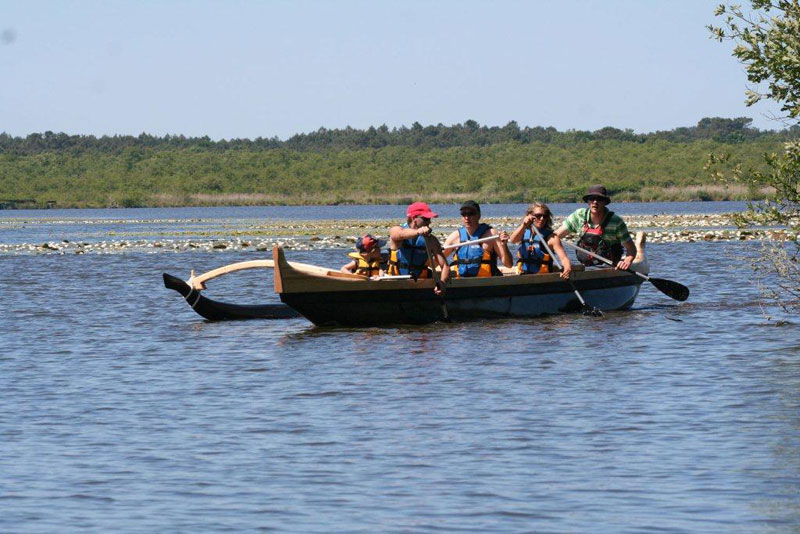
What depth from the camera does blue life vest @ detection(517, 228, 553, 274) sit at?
21531 mm

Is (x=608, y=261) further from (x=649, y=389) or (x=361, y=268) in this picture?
(x=649, y=389)

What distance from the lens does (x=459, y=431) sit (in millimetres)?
12406

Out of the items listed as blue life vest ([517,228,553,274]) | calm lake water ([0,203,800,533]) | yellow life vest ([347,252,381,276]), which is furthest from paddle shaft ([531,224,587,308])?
yellow life vest ([347,252,381,276])

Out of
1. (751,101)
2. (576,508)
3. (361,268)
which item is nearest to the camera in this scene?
(576,508)

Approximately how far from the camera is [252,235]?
183ft

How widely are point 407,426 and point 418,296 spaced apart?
755 centimetres

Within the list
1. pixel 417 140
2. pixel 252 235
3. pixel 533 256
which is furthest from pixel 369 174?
pixel 533 256

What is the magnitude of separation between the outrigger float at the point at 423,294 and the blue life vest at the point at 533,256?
12.0 inches

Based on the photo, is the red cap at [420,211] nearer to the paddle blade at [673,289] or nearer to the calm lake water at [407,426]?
the calm lake water at [407,426]

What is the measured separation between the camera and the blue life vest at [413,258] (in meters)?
20.2

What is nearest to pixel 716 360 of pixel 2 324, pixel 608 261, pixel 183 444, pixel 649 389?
pixel 649 389

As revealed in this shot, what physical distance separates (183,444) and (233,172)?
139996 millimetres

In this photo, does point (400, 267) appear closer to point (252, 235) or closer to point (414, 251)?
point (414, 251)

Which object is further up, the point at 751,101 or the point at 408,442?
the point at 751,101
